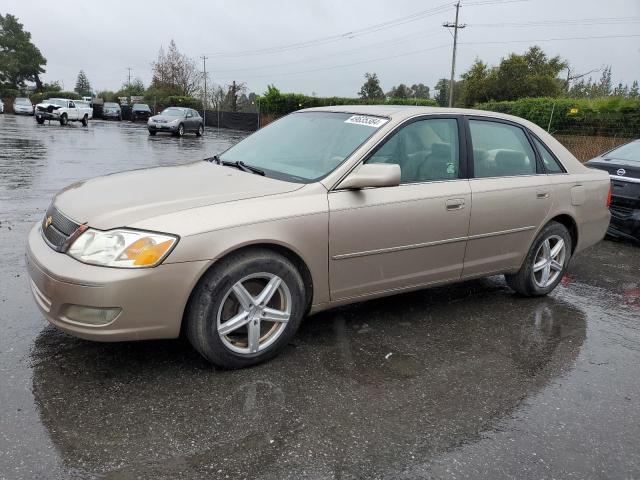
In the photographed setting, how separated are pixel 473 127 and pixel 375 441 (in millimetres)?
2738

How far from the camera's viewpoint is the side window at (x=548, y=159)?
16.0 ft

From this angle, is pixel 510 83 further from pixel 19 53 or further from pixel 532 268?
pixel 19 53

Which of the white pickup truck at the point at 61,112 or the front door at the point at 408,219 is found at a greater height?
the white pickup truck at the point at 61,112

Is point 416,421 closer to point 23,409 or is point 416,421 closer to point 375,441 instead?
point 375,441

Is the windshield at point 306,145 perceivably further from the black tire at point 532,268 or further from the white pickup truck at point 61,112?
the white pickup truck at point 61,112

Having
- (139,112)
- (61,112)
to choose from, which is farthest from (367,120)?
(139,112)

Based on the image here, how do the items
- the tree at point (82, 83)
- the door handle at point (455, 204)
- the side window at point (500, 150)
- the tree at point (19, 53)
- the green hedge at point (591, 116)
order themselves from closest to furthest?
the door handle at point (455, 204) < the side window at point (500, 150) < the green hedge at point (591, 116) < the tree at point (19, 53) < the tree at point (82, 83)

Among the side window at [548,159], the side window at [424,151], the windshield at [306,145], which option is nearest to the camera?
the windshield at [306,145]

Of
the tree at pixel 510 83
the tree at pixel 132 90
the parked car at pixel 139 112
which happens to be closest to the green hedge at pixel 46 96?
the tree at pixel 132 90

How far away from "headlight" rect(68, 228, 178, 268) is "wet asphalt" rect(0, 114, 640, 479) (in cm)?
71

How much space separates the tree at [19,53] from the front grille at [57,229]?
8234 cm

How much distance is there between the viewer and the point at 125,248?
290 cm

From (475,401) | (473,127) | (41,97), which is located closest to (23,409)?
(475,401)

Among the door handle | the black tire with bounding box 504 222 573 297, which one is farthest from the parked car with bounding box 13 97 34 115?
the door handle
